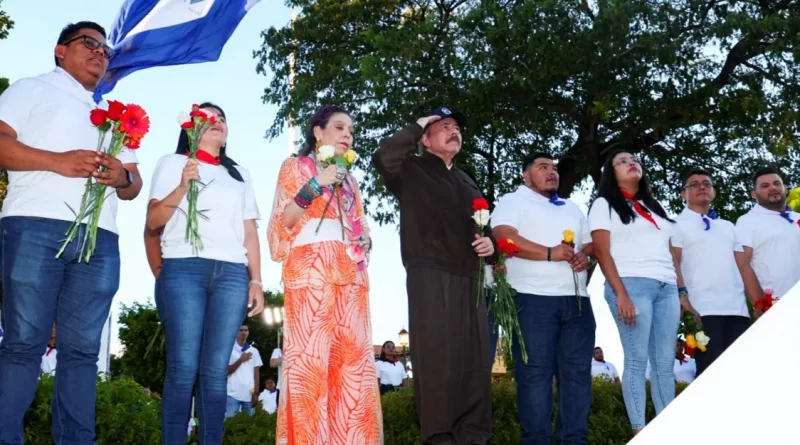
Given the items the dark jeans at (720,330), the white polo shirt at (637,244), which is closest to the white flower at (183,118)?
the white polo shirt at (637,244)

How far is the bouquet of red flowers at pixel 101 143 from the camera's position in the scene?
3.85 meters

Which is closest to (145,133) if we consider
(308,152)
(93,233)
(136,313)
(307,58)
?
(93,233)

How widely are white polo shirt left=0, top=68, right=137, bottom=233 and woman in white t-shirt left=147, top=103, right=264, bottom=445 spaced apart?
17.3 inches

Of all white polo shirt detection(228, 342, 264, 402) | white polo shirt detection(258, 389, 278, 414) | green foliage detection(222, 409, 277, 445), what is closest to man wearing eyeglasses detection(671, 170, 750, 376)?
green foliage detection(222, 409, 277, 445)

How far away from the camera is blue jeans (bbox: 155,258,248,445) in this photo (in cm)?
427

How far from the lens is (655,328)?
223 inches

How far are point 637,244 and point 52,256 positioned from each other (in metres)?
3.65

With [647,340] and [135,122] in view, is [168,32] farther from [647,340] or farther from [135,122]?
[647,340]

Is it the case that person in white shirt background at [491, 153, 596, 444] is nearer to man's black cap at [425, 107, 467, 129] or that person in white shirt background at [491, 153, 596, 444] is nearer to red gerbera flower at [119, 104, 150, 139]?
man's black cap at [425, 107, 467, 129]

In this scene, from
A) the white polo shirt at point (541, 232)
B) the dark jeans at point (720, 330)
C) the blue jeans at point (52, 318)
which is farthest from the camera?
the dark jeans at point (720, 330)

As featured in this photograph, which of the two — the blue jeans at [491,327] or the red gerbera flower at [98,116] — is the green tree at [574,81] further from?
the red gerbera flower at [98,116]

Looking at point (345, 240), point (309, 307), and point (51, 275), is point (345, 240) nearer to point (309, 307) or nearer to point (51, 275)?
point (309, 307)

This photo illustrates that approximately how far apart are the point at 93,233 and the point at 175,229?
0.70 m

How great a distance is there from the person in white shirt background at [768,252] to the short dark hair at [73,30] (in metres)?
4.82
